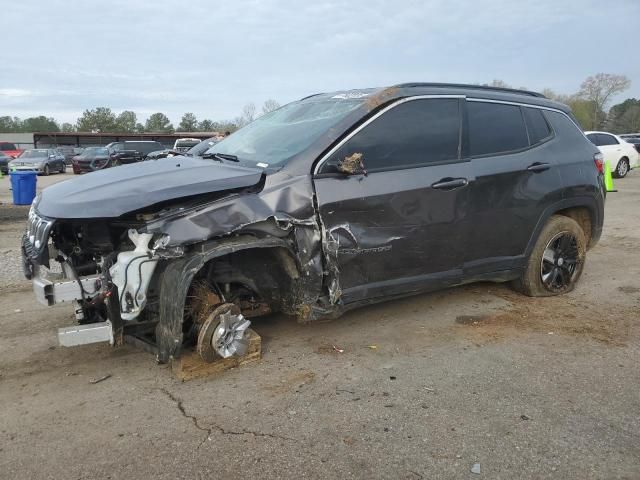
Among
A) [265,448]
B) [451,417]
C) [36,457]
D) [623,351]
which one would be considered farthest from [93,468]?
[623,351]

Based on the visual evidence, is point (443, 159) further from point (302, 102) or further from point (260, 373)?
point (260, 373)

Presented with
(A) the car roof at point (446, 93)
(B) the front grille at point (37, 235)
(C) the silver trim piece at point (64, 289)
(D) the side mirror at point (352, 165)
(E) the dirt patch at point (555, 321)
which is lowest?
(E) the dirt patch at point (555, 321)

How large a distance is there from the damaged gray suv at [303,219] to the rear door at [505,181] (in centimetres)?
1

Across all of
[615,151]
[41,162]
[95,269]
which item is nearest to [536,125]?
[95,269]

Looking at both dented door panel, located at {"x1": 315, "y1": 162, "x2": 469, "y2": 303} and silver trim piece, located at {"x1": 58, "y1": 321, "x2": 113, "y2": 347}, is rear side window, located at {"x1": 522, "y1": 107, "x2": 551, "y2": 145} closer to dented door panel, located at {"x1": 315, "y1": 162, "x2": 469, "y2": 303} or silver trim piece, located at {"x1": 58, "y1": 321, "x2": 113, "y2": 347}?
dented door panel, located at {"x1": 315, "y1": 162, "x2": 469, "y2": 303}

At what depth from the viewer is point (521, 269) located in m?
4.98

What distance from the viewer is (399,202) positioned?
13.0 ft

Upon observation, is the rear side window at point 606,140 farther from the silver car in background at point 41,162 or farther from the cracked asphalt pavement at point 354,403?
the silver car in background at point 41,162

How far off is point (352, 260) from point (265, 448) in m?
1.48

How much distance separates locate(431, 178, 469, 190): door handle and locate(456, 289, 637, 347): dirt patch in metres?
1.22

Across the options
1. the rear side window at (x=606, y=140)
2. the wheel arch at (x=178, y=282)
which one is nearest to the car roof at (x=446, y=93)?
the wheel arch at (x=178, y=282)

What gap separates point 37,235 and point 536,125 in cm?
429

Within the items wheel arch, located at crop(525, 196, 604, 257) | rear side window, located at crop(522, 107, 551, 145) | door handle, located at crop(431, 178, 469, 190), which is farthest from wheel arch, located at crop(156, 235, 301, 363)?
rear side window, located at crop(522, 107, 551, 145)

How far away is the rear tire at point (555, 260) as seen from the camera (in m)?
5.04
